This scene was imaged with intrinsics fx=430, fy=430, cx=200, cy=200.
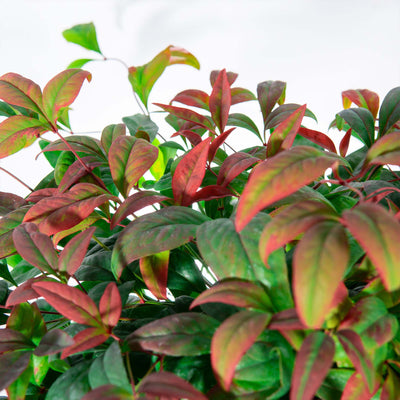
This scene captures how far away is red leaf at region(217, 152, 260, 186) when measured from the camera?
0.34 m

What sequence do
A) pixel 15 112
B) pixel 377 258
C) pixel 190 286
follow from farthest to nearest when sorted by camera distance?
pixel 15 112
pixel 190 286
pixel 377 258

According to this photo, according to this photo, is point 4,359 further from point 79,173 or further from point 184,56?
point 184,56

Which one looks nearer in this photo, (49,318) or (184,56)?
(49,318)

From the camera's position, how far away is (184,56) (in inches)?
24.0

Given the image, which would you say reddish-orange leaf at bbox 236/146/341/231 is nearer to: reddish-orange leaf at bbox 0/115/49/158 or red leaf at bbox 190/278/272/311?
red leaf at bbox 190/278/272/311

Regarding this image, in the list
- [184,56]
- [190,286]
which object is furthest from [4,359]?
[184,56]

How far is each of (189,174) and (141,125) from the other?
18 cm

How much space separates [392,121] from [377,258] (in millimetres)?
274

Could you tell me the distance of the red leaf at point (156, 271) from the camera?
35 cm

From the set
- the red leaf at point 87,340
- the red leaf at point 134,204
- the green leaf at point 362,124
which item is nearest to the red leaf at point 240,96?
the green leaf at point 362,124

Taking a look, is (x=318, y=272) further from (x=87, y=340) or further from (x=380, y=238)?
(x=87, y=340)

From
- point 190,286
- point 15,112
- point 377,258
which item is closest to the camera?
point 377,258

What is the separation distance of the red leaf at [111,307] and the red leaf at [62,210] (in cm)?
8

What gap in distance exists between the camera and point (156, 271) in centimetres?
35
